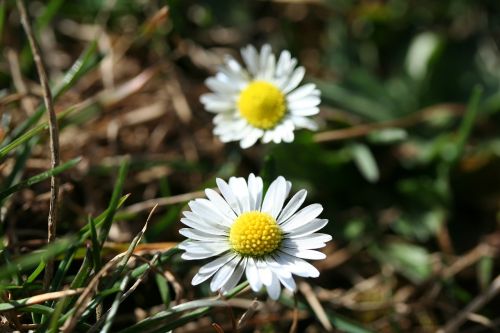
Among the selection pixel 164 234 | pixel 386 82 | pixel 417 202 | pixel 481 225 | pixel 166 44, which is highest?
pixel 166 44

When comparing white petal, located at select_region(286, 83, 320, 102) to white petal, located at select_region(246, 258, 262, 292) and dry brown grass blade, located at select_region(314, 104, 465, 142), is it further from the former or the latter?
white petal, located at select_region(246, 258, 262, 292)

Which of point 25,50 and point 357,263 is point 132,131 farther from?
point 357,263

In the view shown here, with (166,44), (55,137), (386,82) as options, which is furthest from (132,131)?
(386,82)

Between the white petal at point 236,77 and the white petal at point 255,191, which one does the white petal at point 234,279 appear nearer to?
the white petal at point 255,191

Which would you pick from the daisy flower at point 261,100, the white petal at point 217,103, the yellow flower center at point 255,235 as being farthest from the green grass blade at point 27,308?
the white petal at point 217,103

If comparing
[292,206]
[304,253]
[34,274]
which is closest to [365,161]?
[292,206]

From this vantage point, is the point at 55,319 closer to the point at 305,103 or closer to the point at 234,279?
the point at 234,279
